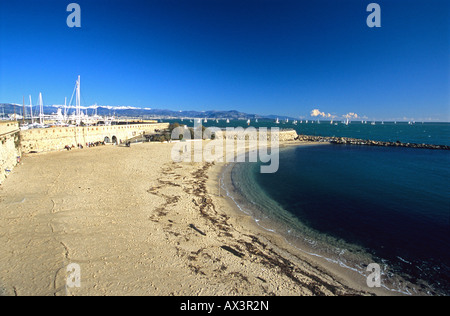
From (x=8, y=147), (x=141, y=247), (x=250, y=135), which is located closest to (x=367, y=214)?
(x=141, y=247)

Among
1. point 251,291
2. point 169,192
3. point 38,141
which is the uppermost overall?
point 38,141

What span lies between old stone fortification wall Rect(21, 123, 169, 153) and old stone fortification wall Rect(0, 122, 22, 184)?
6.44 feet

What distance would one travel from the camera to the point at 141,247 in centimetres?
834

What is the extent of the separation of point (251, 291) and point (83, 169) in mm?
18503

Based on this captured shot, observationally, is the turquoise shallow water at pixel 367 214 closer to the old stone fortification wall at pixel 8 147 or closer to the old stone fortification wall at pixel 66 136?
the old stone fortification wall at pixel 8 147

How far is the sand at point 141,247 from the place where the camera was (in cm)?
654

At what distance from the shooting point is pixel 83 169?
1870 centimetres

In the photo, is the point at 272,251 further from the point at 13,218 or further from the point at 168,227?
the point at 13,218

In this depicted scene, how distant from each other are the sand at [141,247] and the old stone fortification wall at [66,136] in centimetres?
1189

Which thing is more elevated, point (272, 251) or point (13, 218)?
point (13, 218)

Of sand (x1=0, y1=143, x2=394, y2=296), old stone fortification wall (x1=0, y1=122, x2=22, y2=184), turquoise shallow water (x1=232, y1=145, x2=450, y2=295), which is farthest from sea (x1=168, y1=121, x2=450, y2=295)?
old stone fortification wall (x1=0, y1=122, x2=22, y2=184)
